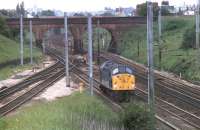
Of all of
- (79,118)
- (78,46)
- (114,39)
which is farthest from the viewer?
(114,39)

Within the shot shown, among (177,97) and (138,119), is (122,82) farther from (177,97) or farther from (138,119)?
(138,119)

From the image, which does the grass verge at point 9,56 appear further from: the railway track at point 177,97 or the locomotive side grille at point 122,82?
the locomotive side grille at point 122,82

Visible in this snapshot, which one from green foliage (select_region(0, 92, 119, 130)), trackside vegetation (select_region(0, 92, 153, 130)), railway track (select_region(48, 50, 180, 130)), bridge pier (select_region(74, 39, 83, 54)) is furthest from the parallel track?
bridge pier (select_region(74, 39, 83, 54))

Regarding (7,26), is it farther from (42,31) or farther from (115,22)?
(115,22)

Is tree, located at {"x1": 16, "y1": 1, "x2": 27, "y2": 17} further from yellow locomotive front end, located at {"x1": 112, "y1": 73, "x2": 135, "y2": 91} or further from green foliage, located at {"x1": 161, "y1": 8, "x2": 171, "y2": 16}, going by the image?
yellow locomotive front end, located at {"x1": 112, "y1": 73, "x2": 135, "y2": 91}

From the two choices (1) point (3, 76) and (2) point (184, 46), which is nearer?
(1) point (3, 76)

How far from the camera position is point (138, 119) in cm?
3219

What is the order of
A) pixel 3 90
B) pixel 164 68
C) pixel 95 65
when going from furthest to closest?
pixel 95 65 → pixel 164 68 → pixel 3 90

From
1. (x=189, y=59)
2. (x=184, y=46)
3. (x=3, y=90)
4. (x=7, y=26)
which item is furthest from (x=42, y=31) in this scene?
(x=3, y=90)

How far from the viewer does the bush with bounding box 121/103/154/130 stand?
32.1 meters

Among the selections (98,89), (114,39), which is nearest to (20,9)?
(114,39)

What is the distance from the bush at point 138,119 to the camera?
32.1 meters

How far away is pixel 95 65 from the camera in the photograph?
8694 centimetres

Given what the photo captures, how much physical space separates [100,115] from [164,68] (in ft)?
134
